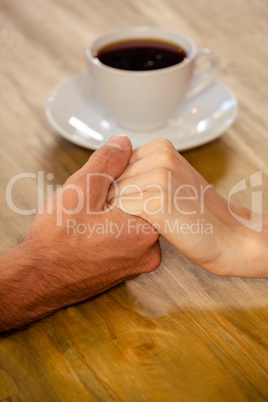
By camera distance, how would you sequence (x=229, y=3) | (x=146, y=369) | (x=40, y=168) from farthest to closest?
1. (x=229, y=3)
2. (x=40, y=168)
3. (x=146, y=369)

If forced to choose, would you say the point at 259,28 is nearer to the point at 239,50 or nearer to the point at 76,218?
the point at 239,50

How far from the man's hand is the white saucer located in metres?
0.22

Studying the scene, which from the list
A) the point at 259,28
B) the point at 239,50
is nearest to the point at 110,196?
the point at 239,50

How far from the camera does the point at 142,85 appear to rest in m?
0.91

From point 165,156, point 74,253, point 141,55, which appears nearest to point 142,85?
point 141,55

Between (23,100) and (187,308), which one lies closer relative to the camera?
(187,308)

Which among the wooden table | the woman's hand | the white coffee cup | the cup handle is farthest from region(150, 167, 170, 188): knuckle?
the cup handle

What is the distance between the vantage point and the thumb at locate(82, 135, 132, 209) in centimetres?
74

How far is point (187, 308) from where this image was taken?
0.69 m

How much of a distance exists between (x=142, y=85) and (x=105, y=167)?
22 centimetres

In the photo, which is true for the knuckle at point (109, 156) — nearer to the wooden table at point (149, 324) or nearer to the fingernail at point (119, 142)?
the fingernail at point (119, 142)

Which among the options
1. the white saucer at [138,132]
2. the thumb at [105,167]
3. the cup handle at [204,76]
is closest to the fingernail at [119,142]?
the thumb at [105,167]

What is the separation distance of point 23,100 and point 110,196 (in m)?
0.45

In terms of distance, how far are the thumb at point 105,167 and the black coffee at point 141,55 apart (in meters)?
0.22
